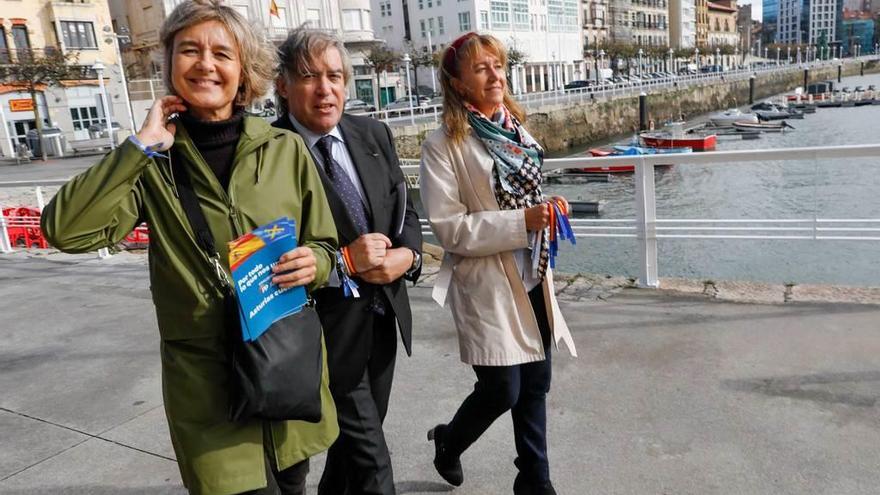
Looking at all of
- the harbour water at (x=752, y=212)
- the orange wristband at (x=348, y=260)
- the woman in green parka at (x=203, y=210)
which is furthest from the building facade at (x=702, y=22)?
the woman in green parka at (x=203, y=210)

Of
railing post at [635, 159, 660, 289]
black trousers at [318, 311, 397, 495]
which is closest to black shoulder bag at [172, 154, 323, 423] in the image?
black trousers at [318, 311, 397, 495]

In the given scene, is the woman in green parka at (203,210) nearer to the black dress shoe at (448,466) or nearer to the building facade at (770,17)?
the black dress shoe at (448,466)

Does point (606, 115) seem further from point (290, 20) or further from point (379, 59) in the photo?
point (290, 20)

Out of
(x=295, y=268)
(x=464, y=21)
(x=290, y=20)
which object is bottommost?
(x=295, y=268)

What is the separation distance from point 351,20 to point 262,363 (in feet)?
174

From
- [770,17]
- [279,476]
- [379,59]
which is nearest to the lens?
[279,476]

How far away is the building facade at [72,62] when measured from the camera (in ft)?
110

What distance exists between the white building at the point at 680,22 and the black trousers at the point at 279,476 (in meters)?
112

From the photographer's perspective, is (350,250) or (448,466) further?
(448,466)

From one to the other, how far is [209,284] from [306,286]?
289mm

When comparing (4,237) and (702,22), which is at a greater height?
(702,22)

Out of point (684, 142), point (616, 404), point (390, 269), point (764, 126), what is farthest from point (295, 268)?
point (764, 126)

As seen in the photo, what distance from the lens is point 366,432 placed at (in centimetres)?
225

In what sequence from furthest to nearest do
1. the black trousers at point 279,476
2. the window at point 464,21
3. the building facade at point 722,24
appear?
the building facade at point 722,24, the window at point 464,21, the black trousers at point 279,476
